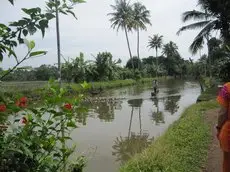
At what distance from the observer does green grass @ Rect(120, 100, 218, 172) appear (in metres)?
5.30

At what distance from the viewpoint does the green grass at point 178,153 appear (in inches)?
209

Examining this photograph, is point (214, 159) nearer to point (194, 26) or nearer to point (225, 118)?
point (225, 118)

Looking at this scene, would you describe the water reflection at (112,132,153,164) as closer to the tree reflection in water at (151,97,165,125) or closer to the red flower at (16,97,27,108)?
the tree reflection in water at (151,97,165,125)

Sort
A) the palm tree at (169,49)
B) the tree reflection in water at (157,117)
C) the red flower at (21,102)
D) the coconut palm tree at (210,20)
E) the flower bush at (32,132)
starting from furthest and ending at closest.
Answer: the palm tree at (169,49) < the coconut palm tree at (210,20) < the tree reflection in water at (157,117) < the red flower at (21,102) < the flower bush at (32,132)

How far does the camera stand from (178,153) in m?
6.19

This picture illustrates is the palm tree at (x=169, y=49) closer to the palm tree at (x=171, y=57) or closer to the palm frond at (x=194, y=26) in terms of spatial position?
the palm tree at (x=171, y=57)

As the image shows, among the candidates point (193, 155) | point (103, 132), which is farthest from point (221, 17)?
point (193, 155)

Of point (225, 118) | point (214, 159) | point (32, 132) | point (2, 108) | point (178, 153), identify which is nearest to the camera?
point (2, 108)

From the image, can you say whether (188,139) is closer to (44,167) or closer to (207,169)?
(207,169)

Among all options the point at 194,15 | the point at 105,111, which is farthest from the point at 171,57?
the point at 105,111

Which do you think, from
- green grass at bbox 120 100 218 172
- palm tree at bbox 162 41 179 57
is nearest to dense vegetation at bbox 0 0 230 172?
green grass at bbox 120 100 218 172

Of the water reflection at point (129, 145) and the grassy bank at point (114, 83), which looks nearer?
the water reflection at point (129, 145)

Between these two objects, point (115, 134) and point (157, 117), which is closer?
point (115, 134)

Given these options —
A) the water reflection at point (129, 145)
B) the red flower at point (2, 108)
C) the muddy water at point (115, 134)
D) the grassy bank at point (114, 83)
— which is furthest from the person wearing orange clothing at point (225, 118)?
the grassy bank at point (114, 83)
